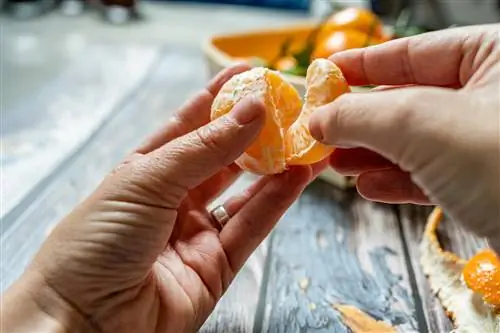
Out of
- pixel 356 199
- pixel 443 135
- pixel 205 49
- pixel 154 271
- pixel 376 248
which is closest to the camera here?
pixel 443 135

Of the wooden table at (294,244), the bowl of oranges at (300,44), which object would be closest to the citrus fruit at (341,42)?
the bowl of oranges at (300,44)

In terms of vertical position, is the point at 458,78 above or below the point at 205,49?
above

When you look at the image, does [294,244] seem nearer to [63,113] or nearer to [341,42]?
[341,42]

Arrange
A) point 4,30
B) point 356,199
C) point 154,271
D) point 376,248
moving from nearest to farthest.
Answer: point 154,271
point 376,248
point 356,199
point 4,30

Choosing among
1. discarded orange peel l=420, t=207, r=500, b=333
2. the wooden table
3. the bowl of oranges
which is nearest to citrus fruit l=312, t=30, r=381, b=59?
the bowl of oranges

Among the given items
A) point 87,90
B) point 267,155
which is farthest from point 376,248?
point 87,90

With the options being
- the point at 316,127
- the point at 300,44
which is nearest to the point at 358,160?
the point at 316,127

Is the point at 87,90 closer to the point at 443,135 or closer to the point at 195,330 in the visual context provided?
the point at 195,330
